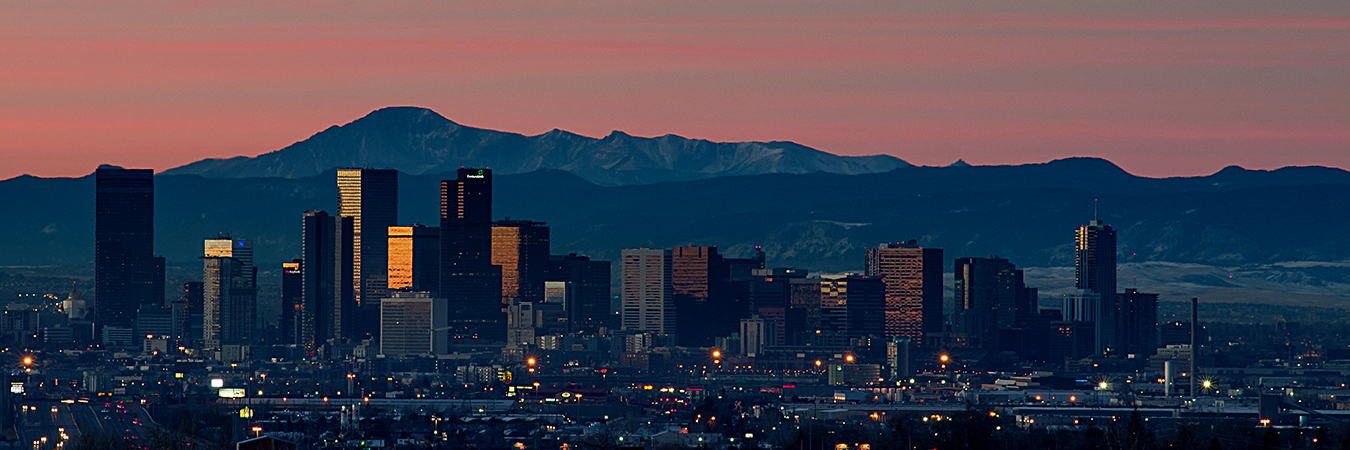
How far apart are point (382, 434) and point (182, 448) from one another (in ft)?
242

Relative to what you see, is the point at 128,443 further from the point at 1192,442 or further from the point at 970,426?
the point at 1192,442

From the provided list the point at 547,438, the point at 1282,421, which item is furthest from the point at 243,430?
the point at 1282,421

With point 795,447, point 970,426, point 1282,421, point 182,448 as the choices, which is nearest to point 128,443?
point 182,448

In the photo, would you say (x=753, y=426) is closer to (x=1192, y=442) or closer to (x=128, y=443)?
(x=128, y=443)

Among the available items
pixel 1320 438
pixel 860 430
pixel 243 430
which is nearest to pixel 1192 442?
pixel 1320 438

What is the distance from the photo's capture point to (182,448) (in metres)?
110

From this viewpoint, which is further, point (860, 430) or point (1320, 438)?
point (860, 430)

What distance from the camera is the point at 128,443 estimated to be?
443 ft

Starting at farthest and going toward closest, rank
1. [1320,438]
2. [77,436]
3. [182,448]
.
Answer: [77,436]
[1320,438]
[182,448]

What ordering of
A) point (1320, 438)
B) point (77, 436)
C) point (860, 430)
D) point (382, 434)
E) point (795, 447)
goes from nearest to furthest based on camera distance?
point (1320, 438) < point (795, 447) < point (860, 430) < point (77, 436) < point (382, 434)

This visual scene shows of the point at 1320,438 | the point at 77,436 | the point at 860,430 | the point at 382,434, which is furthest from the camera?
the point at 382,434

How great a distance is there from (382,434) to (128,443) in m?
49.6

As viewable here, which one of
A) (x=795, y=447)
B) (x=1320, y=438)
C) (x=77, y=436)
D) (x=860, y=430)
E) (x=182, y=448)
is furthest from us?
(x=77, y=436)

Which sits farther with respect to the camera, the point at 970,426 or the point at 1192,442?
the point at 970,426
